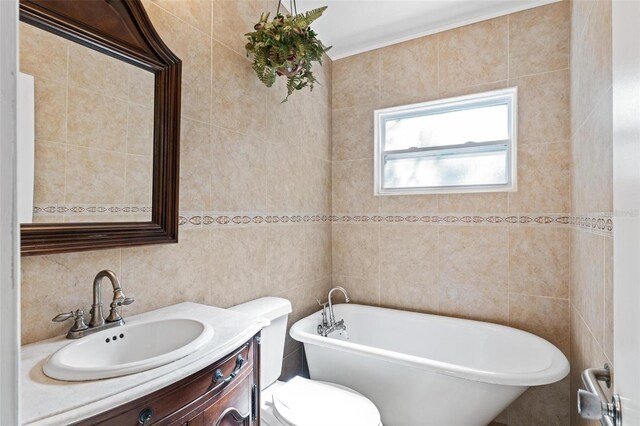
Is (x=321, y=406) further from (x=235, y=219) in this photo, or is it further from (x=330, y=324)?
(x=235, y=219)

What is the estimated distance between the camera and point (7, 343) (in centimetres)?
28

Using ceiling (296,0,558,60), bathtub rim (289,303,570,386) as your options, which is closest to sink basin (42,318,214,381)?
bathtub rim (289,303,570,386)

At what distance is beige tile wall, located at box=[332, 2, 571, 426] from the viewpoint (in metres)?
2.02

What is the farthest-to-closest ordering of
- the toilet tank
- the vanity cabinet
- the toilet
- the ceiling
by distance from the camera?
the ceiling → the toilet tank → the toilet → the vanity cabinet

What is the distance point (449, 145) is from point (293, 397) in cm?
197

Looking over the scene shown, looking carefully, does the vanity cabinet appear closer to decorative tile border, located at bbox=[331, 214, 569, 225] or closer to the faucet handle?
the faucet handle

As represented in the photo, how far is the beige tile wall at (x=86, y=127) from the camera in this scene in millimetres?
1077

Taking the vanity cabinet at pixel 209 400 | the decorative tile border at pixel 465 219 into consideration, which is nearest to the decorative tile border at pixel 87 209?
the vanity cabinet at pixel 209 400

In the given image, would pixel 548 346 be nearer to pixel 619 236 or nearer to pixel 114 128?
pixel 619 236

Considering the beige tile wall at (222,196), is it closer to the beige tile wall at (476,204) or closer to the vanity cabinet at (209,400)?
the beige tile wall at (476,204)

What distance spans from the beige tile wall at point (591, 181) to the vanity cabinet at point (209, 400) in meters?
1.19

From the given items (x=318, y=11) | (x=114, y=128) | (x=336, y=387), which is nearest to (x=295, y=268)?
(x=336, y=387)

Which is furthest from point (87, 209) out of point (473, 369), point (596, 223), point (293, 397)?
point (596, 223)

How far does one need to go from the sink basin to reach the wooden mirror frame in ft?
1.07
